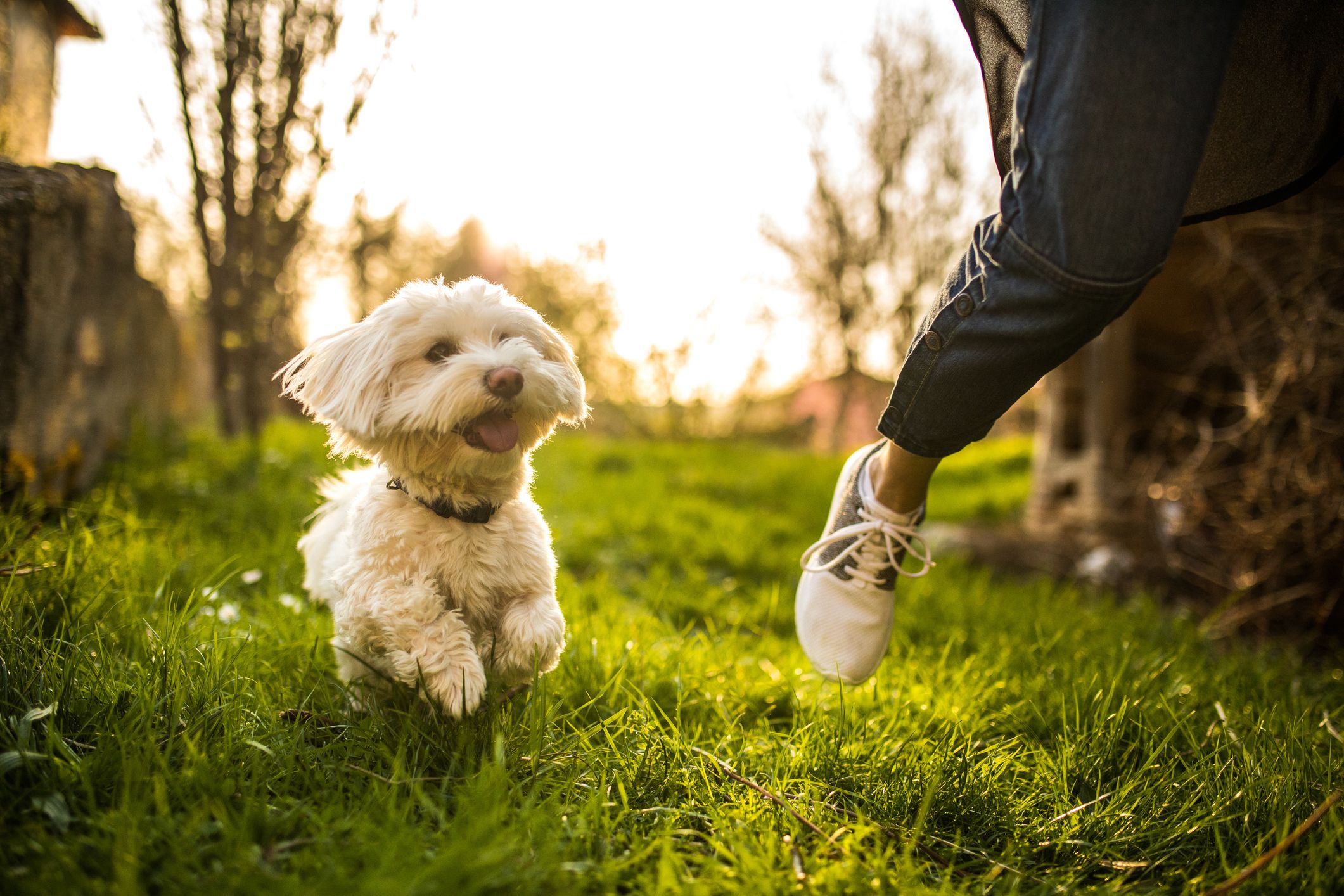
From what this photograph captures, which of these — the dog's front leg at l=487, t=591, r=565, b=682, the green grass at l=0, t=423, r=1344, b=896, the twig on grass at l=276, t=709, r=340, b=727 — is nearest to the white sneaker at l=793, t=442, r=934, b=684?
the green grass at l=0, t=423, r=1344, b=896

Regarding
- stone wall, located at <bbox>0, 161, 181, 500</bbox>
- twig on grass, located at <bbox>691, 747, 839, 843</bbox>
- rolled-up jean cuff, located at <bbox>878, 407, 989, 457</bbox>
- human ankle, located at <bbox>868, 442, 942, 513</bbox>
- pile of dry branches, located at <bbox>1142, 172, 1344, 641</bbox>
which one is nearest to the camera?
twig on grass, located at <bbox>691, 747, 839, 843</bbox>

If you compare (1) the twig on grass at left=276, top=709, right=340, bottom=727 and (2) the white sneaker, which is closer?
(1) the twig on grass at left=276, top=709, right=340, bottom=727

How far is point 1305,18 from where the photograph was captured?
5.98 ft

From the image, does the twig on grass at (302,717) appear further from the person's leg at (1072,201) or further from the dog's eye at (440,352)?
the person's leg at (1072,201)

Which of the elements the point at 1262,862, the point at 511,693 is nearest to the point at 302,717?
the point at 511,693

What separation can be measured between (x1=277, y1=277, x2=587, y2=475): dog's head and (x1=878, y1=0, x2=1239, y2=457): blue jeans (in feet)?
3.43

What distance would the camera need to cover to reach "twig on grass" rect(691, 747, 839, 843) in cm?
158

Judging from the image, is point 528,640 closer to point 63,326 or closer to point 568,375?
point 568,375

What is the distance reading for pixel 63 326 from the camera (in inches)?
127

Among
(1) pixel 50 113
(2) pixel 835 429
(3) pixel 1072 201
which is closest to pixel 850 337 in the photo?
(2) pixel 835 429

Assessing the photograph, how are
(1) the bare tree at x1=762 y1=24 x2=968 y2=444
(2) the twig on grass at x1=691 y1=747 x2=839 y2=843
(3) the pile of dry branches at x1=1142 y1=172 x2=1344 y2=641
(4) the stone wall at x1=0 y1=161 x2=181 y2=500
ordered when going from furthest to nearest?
(1) the bare tree at x1=762 y1=24 x2=968 y2=444 → (3) the pile of dry branches at x1=1142 y1=172 x2=1344 y2=641 → (4) the stone wall at x1=0 y1=161 x2=181 y2=500 → (2) the twig on grass at x1=691 y1=747 x2=839 y2=843

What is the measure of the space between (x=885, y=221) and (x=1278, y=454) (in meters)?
8.27

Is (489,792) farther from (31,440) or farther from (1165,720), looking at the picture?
(31,440)

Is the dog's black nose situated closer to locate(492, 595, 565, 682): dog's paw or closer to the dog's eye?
the dog's eye
